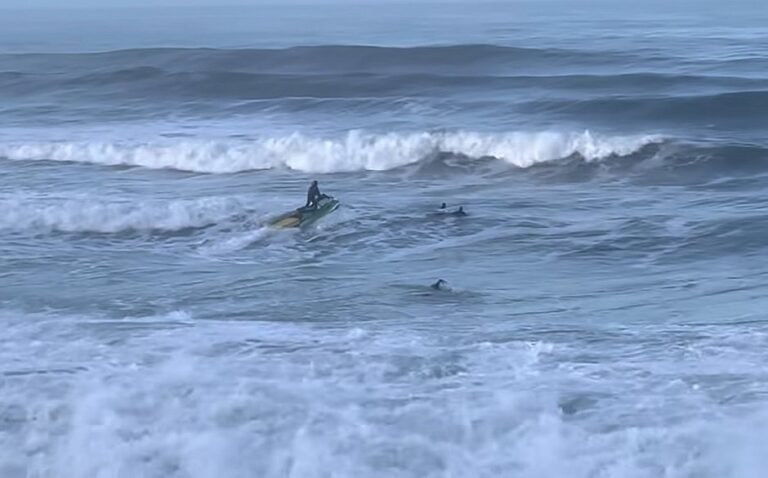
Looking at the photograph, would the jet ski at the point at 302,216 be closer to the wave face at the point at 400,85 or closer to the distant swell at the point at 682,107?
the wave face at the point at 400,85

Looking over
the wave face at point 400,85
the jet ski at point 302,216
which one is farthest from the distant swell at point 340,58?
the jet ski at point 302,216

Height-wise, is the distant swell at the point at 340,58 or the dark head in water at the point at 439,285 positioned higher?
the dark head in water at the point at 439,285

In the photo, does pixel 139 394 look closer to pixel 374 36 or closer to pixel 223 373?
pixel 223 373

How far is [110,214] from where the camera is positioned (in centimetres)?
1612

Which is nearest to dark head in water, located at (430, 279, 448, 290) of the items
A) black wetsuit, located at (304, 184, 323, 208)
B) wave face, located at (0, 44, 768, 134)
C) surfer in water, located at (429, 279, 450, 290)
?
surfer in water, located at (429, 279, 450, 290)

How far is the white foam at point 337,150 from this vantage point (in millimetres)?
21719

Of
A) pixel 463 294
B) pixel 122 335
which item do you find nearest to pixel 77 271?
pixel 122 335

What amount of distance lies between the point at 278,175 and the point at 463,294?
10062 millimetres

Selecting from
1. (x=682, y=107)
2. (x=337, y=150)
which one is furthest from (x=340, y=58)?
(x=337, y=150)

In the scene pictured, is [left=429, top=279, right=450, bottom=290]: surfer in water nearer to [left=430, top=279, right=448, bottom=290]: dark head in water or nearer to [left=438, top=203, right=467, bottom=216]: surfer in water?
[left=430, top=279, right=448, bottom=290]: dark head in water

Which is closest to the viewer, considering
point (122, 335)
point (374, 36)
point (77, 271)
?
point (122, 335)

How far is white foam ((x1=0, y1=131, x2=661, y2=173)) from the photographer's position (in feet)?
71.3

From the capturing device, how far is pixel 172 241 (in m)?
14.6

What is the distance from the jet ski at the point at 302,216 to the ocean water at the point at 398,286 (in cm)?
26
